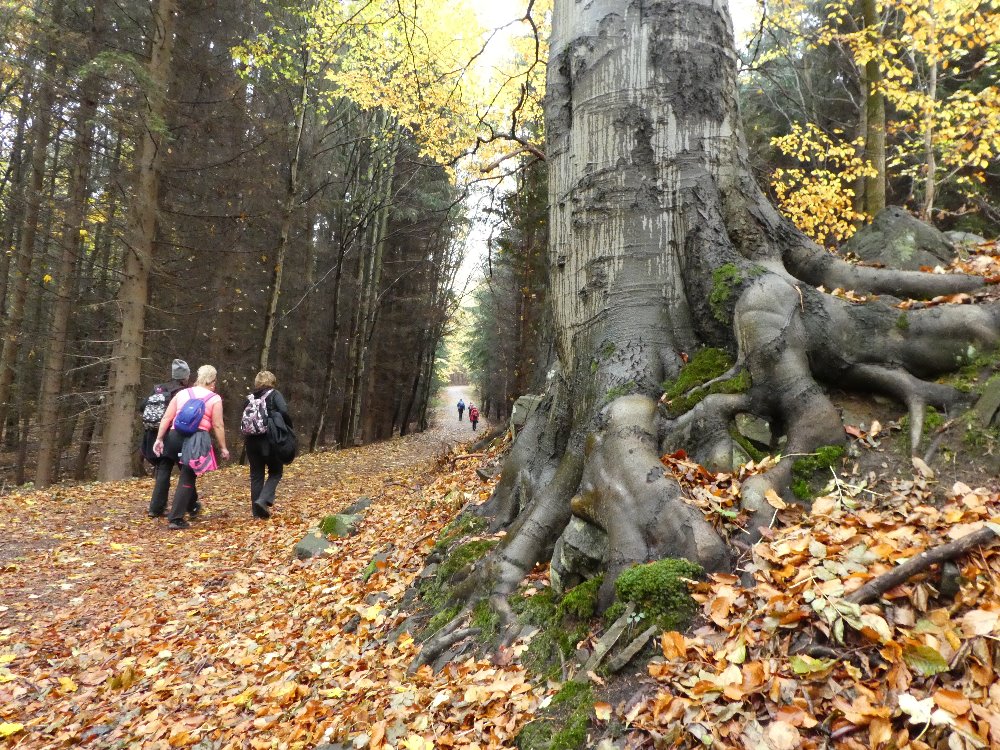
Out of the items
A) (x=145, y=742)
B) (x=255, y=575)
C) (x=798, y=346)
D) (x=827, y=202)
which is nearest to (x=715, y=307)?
(x=798, y=346)

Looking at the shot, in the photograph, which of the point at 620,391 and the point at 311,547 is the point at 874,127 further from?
the point at 311,547

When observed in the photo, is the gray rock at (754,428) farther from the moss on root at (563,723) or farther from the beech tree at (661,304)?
the moss on root at (563,723)

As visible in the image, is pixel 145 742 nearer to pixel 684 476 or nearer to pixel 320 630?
pixel 320 630

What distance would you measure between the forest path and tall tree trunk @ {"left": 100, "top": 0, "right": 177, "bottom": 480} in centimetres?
282

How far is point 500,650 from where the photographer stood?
2.78 meters

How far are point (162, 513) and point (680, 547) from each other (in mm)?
7390

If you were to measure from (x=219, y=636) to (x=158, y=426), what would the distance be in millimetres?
4357

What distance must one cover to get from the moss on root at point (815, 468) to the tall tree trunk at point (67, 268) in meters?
12.4

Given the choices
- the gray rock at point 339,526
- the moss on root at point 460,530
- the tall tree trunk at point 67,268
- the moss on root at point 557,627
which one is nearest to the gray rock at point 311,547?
the gray rock at point 339,526

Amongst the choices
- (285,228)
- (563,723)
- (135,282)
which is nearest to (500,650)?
(563,723)

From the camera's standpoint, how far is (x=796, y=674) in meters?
1.81

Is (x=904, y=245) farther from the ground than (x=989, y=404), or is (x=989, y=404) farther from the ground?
(x=904, y=245)

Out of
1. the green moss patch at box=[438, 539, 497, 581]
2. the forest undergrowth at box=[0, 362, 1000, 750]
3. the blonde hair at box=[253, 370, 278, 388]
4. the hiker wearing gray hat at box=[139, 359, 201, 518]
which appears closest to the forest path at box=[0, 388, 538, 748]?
the forest undergrowth at box=[0, 362, 1000, 750]

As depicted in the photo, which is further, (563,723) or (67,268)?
(67,268)
